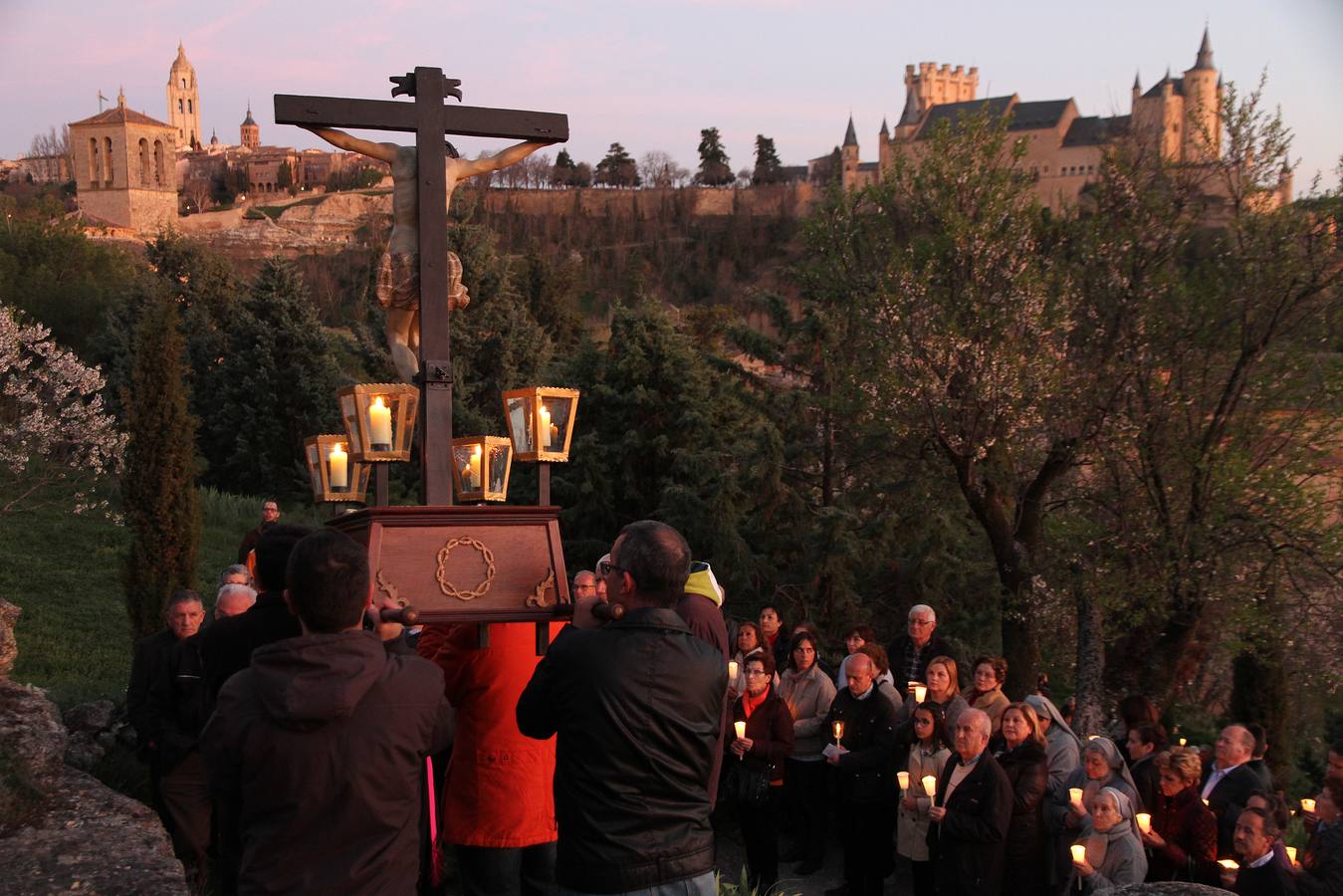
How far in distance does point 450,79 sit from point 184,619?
3.12 m

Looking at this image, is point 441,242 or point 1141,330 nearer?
point 441,242

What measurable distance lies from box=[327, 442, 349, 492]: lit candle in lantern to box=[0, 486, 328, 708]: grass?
28.7 ft

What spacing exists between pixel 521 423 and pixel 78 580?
17192mm

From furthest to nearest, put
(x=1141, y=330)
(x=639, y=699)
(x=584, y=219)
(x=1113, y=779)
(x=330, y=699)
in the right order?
(x=584, y=219) → (x=1141, y=330) → (x=1113, y=779) → (x=639, y=699) → (x=330, y=699)

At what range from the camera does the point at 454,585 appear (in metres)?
4.24

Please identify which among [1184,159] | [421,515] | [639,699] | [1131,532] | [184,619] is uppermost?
[1184,159]

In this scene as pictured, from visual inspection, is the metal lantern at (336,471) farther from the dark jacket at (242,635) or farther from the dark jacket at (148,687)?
the dark jacket at (242,635)

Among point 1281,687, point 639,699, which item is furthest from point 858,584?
point 639,699

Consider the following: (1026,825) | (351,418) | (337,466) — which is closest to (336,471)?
(337,466)

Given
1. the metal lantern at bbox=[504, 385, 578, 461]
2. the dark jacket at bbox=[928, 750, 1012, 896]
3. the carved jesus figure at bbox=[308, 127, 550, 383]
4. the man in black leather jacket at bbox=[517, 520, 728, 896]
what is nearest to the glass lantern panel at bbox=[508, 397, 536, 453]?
the metal lantern at bbox=[504, 385, 578, 461]

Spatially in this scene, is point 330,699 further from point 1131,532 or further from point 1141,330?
point 1141,330

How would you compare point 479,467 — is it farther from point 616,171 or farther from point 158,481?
point 616,171

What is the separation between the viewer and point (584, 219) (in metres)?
86.7

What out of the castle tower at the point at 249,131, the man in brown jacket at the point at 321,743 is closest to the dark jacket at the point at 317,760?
the man in brown jacket at the point at 321,743
